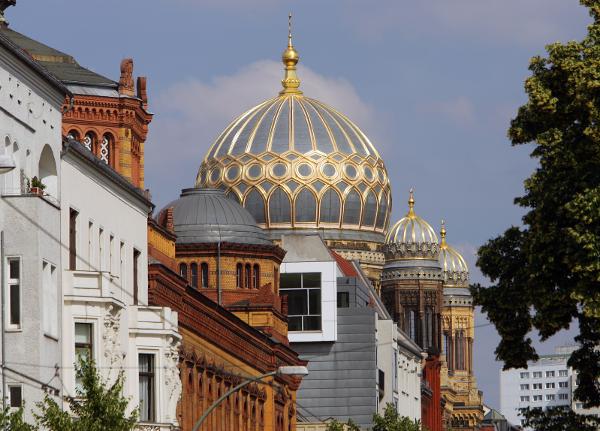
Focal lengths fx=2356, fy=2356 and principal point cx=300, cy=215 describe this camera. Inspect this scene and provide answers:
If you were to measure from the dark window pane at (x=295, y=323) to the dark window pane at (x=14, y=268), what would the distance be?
61881 millimetres

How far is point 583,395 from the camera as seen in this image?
50.3m

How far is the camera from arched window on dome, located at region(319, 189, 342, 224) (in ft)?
436

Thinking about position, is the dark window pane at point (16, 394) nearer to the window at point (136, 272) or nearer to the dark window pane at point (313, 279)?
the window at point (136, 272)

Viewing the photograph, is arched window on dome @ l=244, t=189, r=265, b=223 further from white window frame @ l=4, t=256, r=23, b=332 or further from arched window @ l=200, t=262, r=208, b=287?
white window frame @ l=4, t=256, r=23, b=332

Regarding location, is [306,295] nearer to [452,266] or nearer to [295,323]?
[295,323]

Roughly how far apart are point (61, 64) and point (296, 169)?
180 ft

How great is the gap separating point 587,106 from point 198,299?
950 inches

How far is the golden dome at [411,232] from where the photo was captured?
509ft

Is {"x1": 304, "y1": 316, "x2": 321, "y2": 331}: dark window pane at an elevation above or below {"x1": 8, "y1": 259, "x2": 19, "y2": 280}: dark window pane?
above

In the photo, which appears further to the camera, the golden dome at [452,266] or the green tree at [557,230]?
the golden dome at [452,266]

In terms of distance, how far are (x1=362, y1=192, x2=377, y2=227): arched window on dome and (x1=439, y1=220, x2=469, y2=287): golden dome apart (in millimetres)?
54047

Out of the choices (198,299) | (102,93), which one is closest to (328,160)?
(102,93)

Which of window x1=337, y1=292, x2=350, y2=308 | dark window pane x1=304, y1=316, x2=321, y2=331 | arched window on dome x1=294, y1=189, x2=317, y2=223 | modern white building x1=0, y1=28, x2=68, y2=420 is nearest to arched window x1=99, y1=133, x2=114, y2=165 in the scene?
dark window pane x1=304, y1=316, x2=321, y2=331

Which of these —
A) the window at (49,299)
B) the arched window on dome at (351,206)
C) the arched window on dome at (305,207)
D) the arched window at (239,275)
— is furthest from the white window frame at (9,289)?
the arched window on dome at (351,206)
